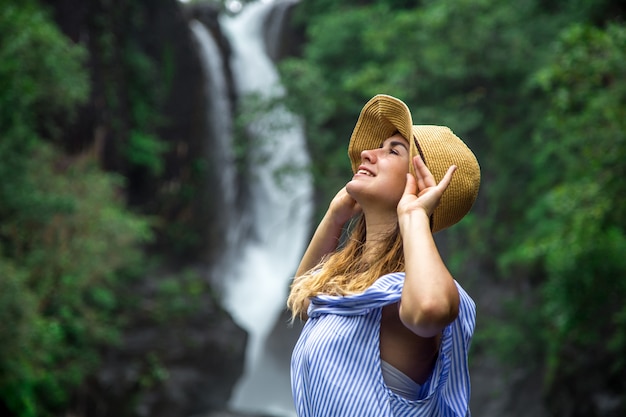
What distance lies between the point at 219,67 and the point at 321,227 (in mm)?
17412

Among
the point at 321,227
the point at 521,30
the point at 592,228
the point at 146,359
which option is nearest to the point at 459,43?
the point at 521,30

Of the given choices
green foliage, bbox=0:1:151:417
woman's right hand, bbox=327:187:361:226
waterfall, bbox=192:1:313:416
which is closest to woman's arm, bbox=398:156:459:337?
woman's right hand, bbox=327:187:361:226

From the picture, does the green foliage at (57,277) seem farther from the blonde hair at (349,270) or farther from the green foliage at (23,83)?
the blonde hair at (349,270)

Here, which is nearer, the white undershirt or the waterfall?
the white undershirt

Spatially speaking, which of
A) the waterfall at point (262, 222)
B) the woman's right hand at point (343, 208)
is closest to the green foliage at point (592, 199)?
the woman's right hand at point (343, 208)

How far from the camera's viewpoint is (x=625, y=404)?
1004cm

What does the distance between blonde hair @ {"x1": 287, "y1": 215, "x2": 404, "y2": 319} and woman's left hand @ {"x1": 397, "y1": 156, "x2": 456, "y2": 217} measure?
129 millimetres

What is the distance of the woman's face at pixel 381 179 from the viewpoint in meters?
1.97

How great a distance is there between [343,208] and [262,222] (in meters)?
17.1

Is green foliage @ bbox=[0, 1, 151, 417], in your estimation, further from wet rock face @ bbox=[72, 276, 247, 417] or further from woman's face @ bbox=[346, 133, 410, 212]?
woman's face @ bbox=[346, 133, 410, 212]

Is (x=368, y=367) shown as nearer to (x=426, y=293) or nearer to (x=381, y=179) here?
(x=426, y=293)

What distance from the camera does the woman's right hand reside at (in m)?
2.20

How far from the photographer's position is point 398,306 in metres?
1.79

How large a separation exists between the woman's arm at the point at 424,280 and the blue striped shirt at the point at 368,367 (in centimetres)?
11
